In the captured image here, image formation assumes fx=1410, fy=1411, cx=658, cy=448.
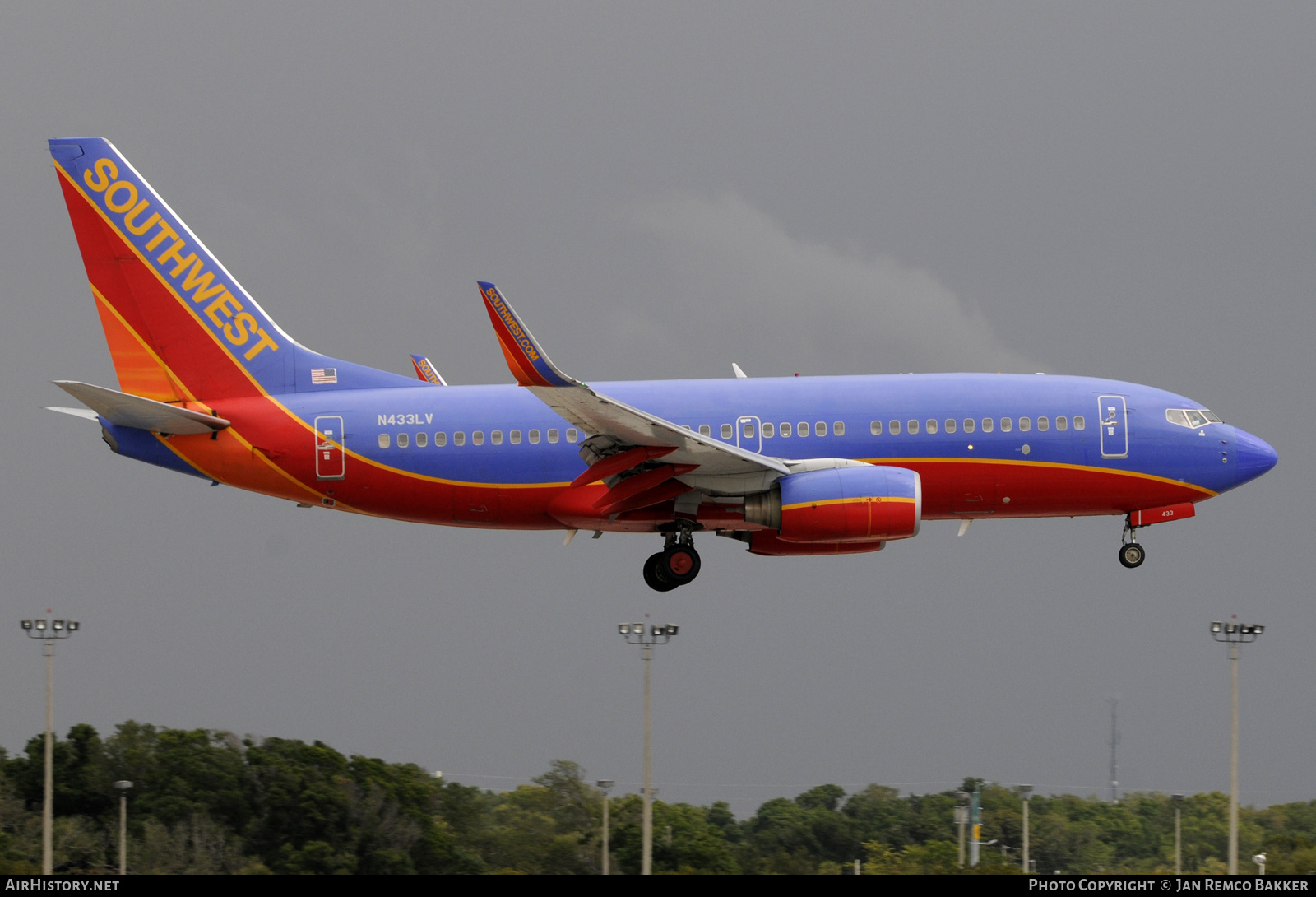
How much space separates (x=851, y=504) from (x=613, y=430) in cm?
607

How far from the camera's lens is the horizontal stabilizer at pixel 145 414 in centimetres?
3462

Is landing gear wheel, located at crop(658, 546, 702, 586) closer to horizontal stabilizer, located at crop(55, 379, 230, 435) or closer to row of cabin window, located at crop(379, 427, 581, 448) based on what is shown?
row of cabin window, located at crop(379, 427, 581, 448)

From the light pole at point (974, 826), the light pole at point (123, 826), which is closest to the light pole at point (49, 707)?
the light pole at point (123, 826)

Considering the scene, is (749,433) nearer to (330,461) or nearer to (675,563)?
(675,563)

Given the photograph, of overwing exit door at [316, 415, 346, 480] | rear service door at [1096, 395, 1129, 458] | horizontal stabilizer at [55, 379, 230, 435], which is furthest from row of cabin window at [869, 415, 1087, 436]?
horizontal stabilizer at [55, 379, 230, 435]

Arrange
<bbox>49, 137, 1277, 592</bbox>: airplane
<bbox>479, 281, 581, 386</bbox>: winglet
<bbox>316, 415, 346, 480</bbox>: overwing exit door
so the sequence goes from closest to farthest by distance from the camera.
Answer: <bbox>479, 281, 581, 386</bbox>: winglet < <bbox>49, 137, 1277, 592</bbox>: airplane < <bbox>316, 415, 346, 480</bbox>: overwing exit door

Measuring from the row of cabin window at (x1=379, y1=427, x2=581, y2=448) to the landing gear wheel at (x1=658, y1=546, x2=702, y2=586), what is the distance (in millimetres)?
3979

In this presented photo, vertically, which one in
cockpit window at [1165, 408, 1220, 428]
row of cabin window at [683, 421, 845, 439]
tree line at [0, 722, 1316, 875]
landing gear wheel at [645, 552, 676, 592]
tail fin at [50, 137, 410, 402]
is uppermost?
tail fin at [50, 137, 410, 402]

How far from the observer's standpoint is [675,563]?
37031 millimetres

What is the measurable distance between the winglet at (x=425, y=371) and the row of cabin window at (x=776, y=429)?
9.92 meters

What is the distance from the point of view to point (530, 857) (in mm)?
60000

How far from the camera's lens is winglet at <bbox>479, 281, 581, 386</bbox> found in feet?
100

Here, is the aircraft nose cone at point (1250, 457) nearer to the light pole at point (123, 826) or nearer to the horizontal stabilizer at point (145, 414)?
the horizontal stabilizer at point (145, 414)
